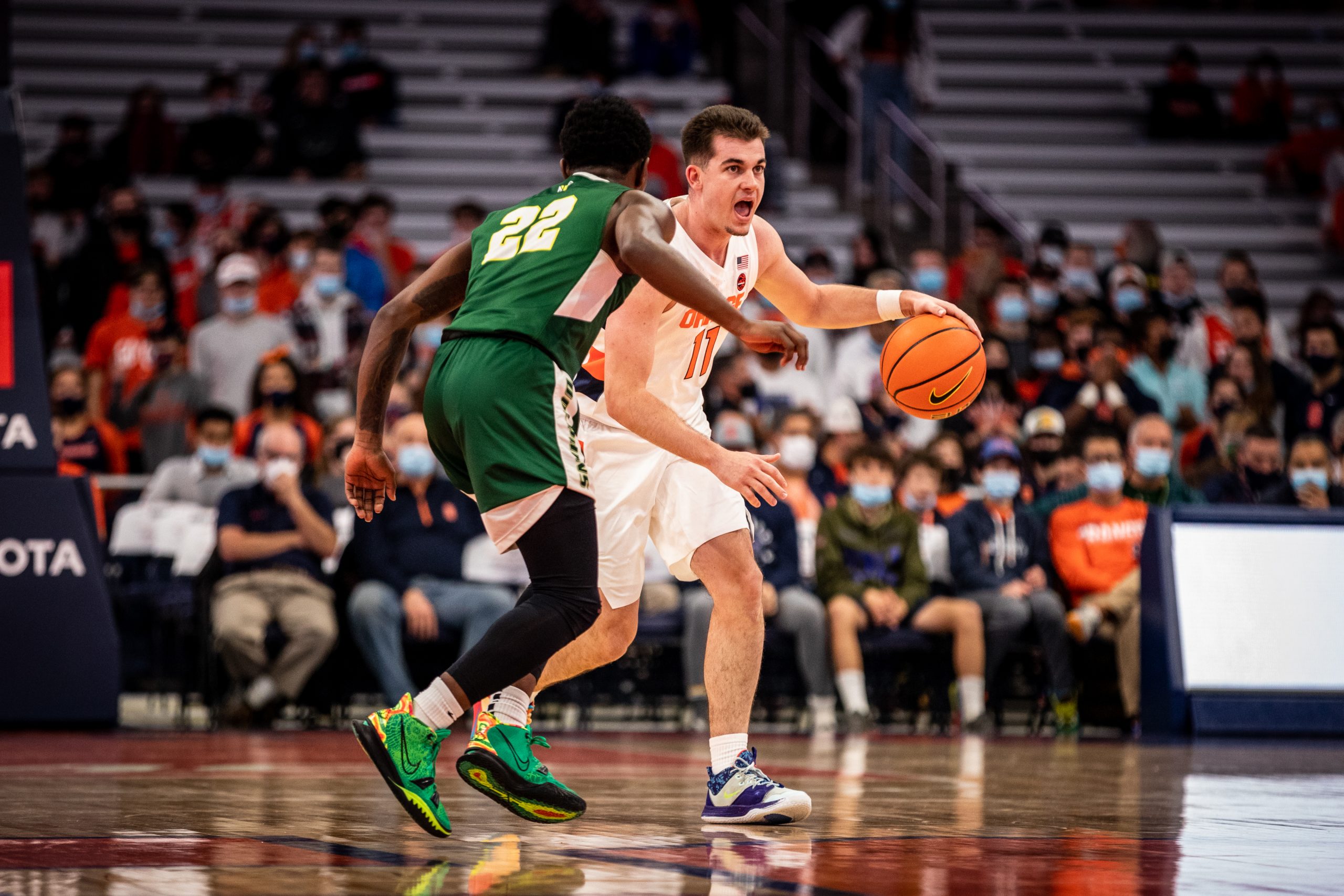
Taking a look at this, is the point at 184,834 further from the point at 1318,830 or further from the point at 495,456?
the point at 1318,830

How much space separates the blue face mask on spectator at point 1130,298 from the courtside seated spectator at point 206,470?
25.4 ft

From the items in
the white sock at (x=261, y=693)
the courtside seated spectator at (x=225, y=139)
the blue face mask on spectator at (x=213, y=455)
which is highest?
the courtside seated spectator at (x=225, y=139)

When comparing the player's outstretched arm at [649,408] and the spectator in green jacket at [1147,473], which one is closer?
the player's outstretched arm at [649,408]

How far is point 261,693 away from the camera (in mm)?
9906

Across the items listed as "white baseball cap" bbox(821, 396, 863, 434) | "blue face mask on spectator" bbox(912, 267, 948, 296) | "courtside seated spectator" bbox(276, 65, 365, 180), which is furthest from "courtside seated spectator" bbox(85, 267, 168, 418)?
"blue face mask on spectator" bbox(912, 267, 948, 296)

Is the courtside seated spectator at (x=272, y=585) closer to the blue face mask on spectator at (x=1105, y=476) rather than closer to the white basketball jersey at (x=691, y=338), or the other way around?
the white basketball jersey at (x=691, y=338)

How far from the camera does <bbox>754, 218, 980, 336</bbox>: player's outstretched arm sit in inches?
222

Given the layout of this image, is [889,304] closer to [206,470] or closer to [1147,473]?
[1147,473]

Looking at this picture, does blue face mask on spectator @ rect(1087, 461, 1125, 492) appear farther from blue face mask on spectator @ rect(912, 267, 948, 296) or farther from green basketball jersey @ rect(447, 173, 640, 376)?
green basketball jersey @ rect(447, 173, 640, 376)

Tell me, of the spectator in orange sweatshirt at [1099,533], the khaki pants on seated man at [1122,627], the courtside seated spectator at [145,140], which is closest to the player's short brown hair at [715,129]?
the khaki pants on seated man at [1122,627]

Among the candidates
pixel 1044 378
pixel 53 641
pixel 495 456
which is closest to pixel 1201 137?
pixel 1044 378

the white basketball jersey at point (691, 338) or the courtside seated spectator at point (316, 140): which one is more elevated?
the courtside seated spectator at point (316, 140)

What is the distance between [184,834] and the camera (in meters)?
4.54

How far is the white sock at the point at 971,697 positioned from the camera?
1055cm
